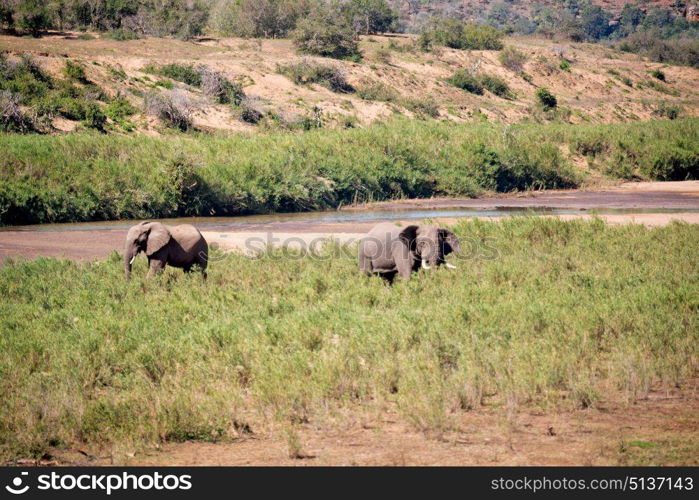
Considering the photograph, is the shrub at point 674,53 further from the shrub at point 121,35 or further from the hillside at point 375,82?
the shrub at point 121,35

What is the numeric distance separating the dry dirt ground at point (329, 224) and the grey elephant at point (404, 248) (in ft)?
25.7

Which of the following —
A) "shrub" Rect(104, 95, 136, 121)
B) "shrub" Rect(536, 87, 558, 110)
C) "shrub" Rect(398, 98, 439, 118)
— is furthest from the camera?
"shrub" Rect(536, 87, 558, 110)

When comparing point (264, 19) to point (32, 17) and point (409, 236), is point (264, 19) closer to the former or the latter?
point (32, 17)

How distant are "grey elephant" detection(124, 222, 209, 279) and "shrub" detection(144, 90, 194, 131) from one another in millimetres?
28569

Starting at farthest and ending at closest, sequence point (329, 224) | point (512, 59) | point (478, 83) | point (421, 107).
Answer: point (512, 59)
point (478, 83)
point (421, 107)
point (329, 224)

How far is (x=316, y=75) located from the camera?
5862cm

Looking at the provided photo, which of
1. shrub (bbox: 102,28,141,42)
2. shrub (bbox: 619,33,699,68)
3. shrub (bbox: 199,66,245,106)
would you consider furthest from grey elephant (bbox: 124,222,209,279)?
shrub (bbox: 619,33,699,68)

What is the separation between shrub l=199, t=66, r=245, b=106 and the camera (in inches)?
1977

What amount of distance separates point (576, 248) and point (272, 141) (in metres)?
20.8

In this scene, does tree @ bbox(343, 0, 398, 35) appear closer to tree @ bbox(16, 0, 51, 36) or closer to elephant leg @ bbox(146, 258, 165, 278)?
tree @ bbox(16, 0, 51, 36)

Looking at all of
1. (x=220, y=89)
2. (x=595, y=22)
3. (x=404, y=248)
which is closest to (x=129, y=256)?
(x=404, y=248)

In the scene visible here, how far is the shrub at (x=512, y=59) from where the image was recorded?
75.8m

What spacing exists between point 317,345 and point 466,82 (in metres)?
59.4

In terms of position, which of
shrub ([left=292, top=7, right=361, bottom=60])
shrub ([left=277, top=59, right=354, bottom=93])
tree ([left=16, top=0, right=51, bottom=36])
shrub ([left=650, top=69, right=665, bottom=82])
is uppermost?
tree ([left=16, top=0, right=51, bottom=36])
